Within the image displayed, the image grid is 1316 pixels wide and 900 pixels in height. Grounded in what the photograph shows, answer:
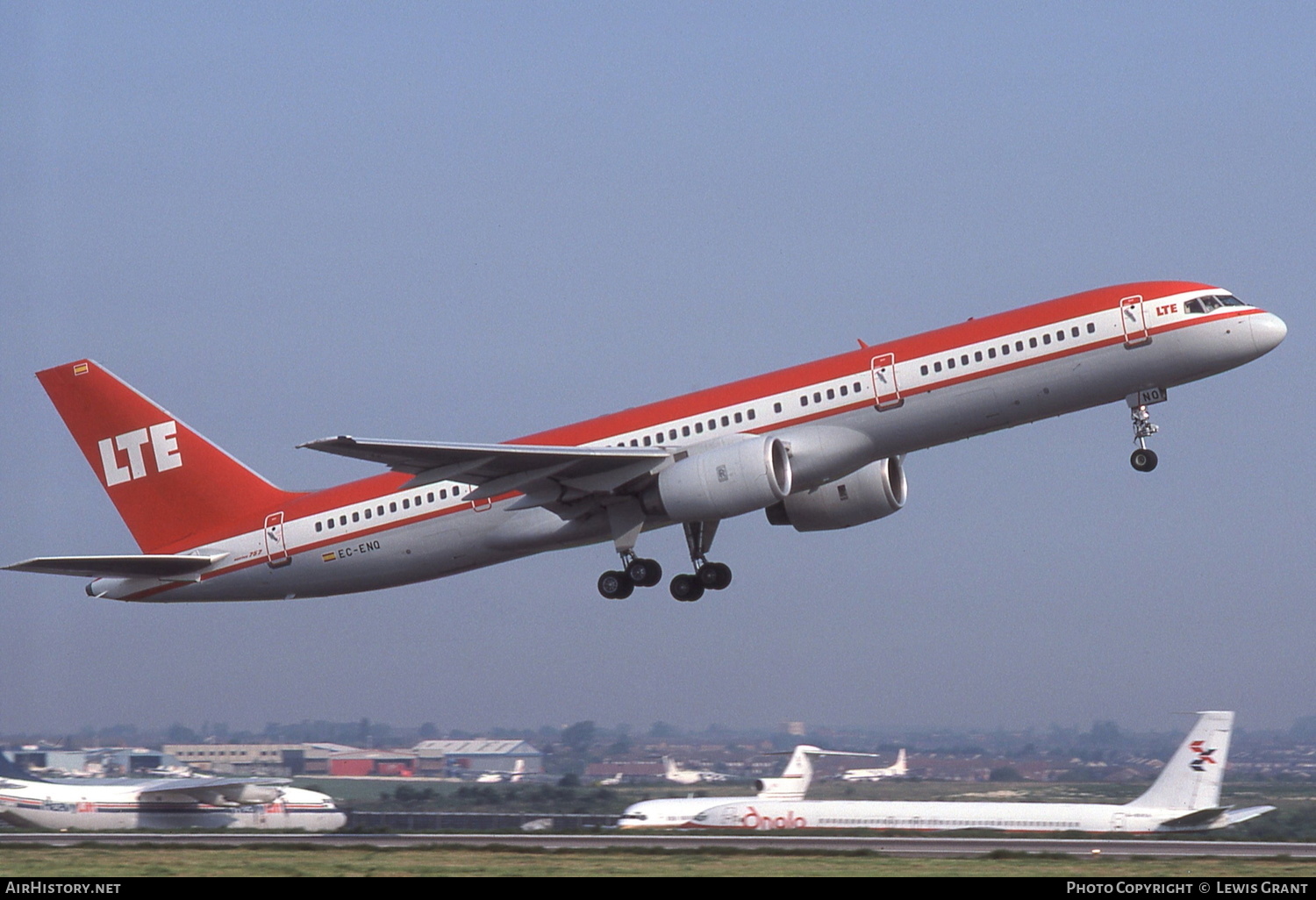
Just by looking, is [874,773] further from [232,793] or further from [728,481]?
[728,481]

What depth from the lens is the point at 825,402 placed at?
3544 cm

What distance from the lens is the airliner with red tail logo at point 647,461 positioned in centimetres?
3403

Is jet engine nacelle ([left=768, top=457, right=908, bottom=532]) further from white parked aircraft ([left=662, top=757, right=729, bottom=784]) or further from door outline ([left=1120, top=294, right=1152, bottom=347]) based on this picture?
white parked aircraft ([left=662, top=757, right=729, bottom=784])

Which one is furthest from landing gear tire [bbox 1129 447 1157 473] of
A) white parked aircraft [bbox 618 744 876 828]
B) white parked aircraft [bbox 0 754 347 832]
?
white parked aircraft [bbox 0 754 347 832]

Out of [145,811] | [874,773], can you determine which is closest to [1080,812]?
[874,773]

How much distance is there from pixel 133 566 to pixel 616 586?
13064 mm

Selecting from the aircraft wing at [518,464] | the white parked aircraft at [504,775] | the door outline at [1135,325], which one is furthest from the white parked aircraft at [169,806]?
the door outline at [1135,325]

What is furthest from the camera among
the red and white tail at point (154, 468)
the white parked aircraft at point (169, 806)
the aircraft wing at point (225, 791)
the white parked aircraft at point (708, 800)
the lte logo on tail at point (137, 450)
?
the aircraft wing at point (225, 791)

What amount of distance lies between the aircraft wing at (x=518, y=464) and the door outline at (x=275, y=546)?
5488 millimetres

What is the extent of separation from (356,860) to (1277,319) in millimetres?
23338

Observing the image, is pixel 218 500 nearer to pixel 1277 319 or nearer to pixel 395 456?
pixel 395 456

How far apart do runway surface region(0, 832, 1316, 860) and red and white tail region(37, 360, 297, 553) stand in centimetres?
864

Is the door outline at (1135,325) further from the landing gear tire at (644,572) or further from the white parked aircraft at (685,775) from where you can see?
the white parked aircraft at (685,775)
